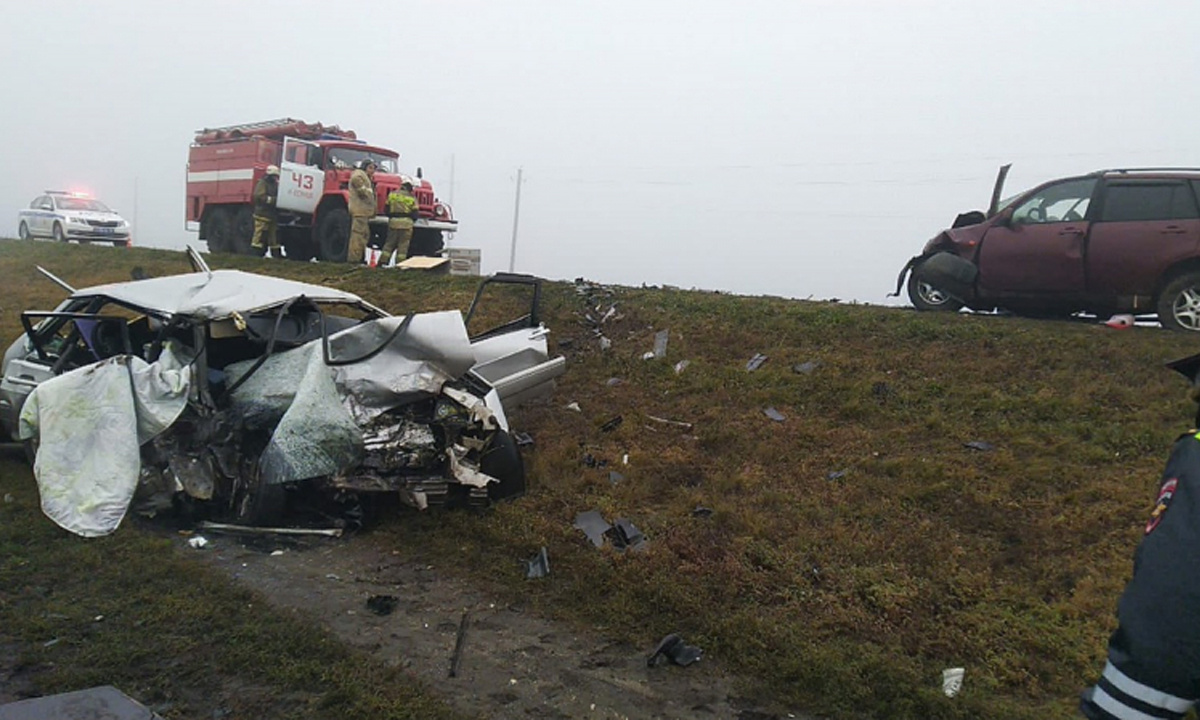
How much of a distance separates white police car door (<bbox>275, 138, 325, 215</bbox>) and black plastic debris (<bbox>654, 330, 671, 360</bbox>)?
337 inches

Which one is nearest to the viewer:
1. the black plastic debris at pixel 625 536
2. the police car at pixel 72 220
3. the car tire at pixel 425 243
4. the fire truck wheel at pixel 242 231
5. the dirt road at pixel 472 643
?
the dirt road at pixel 472 643

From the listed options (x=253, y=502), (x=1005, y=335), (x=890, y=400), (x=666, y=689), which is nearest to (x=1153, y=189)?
(x=1005, y=335)

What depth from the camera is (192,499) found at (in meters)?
5.00

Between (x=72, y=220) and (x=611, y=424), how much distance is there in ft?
66.8

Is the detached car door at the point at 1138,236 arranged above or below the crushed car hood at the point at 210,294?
above

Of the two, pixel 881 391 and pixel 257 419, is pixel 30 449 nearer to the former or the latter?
pixel 257 419

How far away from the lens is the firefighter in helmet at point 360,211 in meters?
13.1

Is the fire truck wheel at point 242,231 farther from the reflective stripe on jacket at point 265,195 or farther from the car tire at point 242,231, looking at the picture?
the reflective stripe on jacket at point 265,195

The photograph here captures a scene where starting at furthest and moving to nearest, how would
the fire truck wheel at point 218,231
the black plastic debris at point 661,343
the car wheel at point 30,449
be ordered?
the fire truck wheel at point 218,231 < the black plastic debris at point 661,343 < the car wheel at point 30,449

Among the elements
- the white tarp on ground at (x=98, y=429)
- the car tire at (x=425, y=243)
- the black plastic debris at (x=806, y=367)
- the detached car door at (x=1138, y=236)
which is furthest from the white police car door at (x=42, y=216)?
the detached car door at (x=1138, y=236)

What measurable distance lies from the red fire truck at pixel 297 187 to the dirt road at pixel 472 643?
10.2 metres

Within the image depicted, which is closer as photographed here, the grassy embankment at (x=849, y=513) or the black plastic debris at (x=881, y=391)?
the grassy embankment at (x=849, y=513)

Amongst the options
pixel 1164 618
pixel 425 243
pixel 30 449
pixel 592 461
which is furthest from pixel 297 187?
pixel 1164 618

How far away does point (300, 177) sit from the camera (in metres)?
14.3
